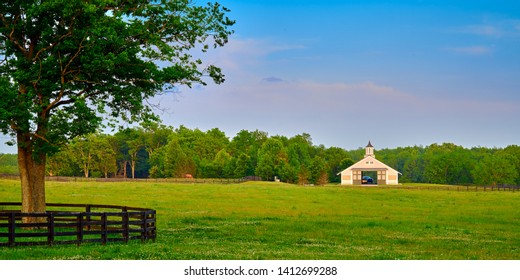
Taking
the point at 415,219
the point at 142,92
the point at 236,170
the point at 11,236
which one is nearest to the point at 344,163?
the point at 236,170

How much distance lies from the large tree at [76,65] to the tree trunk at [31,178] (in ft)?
0.18

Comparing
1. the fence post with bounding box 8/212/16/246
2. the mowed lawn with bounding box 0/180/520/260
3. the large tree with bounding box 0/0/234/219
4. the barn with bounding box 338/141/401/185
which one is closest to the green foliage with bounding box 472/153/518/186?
the barn with bounding box 338/141/401/185

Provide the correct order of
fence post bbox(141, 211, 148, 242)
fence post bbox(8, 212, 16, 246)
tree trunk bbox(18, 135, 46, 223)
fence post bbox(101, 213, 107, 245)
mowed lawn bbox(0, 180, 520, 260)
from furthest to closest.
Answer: tree trunk bbox(18, 135, 46, 223), fence post bbox(141, 211, 148, 242), fence post bbox(101, 213, 107, 245), fence post bbox(8, 212, 16, 246), mowed lawn bbox(0, 180, 520, 260)

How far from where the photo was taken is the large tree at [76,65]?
33.4 m

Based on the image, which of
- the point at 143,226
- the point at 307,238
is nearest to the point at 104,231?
the point at 143,226

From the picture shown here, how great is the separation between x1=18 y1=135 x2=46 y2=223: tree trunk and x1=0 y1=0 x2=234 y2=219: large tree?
0.06 m

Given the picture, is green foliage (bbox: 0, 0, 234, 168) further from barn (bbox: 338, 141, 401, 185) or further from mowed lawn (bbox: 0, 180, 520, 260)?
barn (bbox: 338, 141, 401, 185)

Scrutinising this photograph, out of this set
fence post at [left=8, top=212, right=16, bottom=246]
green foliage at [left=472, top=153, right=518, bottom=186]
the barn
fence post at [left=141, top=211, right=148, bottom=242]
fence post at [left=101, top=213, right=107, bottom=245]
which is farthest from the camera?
green foliage at [left=472, top=153, right=518, bottom=186]

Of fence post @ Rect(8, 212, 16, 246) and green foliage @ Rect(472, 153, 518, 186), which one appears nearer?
fence post @ Rect(8, 212, 16, 246)

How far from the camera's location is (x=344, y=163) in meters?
191

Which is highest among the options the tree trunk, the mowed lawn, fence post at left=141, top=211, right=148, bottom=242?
the tree trunk

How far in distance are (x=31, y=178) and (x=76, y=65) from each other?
23.2 ft

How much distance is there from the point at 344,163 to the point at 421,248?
15953cm

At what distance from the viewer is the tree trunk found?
119 feet
